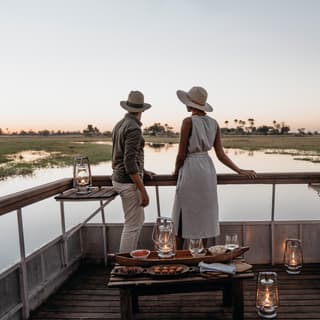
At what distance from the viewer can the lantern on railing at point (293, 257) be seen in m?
2.87

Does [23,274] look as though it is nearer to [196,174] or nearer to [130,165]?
[130,165]

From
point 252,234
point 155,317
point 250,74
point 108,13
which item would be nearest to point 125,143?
point 155,317

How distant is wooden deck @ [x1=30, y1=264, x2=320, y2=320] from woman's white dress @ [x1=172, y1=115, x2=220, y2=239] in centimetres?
50

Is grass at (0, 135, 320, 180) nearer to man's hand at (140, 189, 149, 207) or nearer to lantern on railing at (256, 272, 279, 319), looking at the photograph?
man's hand at (140, 189, 149, 207)

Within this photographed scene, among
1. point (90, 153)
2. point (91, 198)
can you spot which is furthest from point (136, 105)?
point (90, 153)

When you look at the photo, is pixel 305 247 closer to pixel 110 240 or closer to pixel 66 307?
pixel 110 240

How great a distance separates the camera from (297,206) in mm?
3404

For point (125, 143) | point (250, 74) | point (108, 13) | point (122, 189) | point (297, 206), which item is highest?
point (108, 13)

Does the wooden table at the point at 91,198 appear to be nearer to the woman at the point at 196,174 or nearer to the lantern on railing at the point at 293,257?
the woman at the point at 196,174

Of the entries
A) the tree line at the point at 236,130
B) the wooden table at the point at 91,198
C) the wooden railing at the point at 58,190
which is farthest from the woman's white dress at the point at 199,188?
the tree line at the point at 236,130

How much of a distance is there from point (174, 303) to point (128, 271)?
818 millimetres

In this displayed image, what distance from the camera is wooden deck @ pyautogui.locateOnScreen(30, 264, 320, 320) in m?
2.35

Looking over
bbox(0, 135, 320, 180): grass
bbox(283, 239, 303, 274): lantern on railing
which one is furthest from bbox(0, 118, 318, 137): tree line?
bbox(283, 239, 303, 274): lantern on railing

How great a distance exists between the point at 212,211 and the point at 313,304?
971 millimetres
